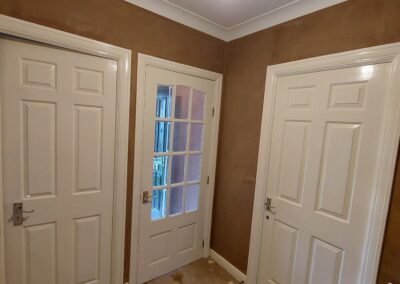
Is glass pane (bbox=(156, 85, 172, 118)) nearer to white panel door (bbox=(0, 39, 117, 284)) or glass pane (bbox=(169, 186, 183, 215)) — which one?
white panel door (bbox=(0, 39, 117, 284))

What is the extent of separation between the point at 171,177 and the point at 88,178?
2.41 ft

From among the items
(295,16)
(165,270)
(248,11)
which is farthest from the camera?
(165,270)

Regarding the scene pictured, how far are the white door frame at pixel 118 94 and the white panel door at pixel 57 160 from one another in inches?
1.8

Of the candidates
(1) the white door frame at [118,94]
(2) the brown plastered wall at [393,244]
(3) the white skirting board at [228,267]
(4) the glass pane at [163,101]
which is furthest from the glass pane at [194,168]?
(2) the brown plastered wall at [393,244]

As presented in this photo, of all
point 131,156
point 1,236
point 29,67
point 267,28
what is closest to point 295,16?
point 267,28

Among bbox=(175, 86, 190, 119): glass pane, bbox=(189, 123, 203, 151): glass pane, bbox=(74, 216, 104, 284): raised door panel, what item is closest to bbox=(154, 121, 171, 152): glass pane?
bbox=(175, 86, 190, 119): glass pane

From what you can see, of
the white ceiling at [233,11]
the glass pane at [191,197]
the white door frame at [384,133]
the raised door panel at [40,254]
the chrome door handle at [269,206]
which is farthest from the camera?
the glass pane at [191,197]

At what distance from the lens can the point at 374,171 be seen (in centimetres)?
131

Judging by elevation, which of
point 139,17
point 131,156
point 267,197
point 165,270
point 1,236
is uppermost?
point 139,17

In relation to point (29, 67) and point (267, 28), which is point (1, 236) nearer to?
point (29, 67)

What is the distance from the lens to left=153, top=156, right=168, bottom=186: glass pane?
1.98m

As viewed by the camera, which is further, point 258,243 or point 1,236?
point 258,243

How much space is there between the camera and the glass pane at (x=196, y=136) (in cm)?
218

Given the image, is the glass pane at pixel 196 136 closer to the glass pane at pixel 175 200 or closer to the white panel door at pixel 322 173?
the glass pane at pixel 175 200
